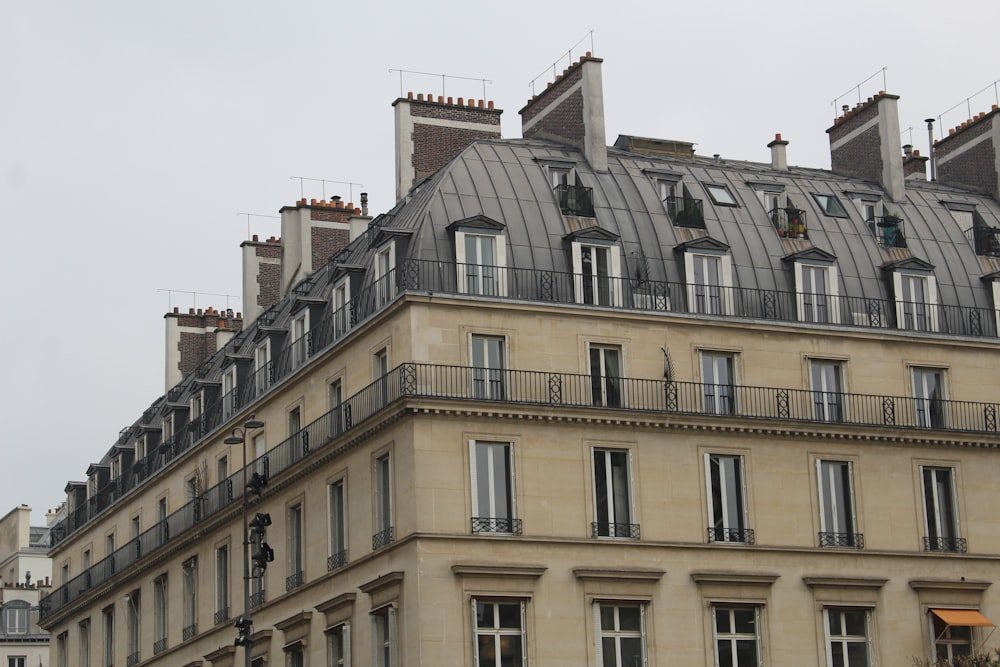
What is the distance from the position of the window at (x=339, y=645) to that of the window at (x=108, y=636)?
20758 mm

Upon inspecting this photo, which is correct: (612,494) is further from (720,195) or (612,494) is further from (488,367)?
(720,195)

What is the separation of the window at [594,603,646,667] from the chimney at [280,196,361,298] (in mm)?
21848

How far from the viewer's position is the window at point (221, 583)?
196 feet

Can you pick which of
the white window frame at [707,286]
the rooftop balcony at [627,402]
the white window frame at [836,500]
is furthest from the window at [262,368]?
the white window frame at [836,500]

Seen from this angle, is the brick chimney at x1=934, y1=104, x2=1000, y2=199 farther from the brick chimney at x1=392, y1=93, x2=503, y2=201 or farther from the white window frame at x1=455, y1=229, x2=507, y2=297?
the white window frame at x1=455, y1=229, x2=507, y2=297

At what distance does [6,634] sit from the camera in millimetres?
102938

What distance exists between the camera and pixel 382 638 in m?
48.6

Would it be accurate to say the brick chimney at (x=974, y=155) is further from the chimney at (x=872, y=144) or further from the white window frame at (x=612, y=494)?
the white window frame at (x=612, y=494)

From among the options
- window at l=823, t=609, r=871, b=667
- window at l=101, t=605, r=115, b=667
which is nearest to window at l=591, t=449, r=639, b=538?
window at l=823, t=609, r=871, b=667

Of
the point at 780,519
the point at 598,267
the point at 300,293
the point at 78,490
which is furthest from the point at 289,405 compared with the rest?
the point at 78,490

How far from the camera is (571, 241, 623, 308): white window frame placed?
50500mm

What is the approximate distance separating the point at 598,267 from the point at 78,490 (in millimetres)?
34978

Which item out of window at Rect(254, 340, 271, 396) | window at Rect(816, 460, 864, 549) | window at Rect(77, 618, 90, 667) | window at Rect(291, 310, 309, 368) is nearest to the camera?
window at Rect(816, 460, 864, 549)

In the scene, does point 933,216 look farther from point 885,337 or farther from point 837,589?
point 837,589
